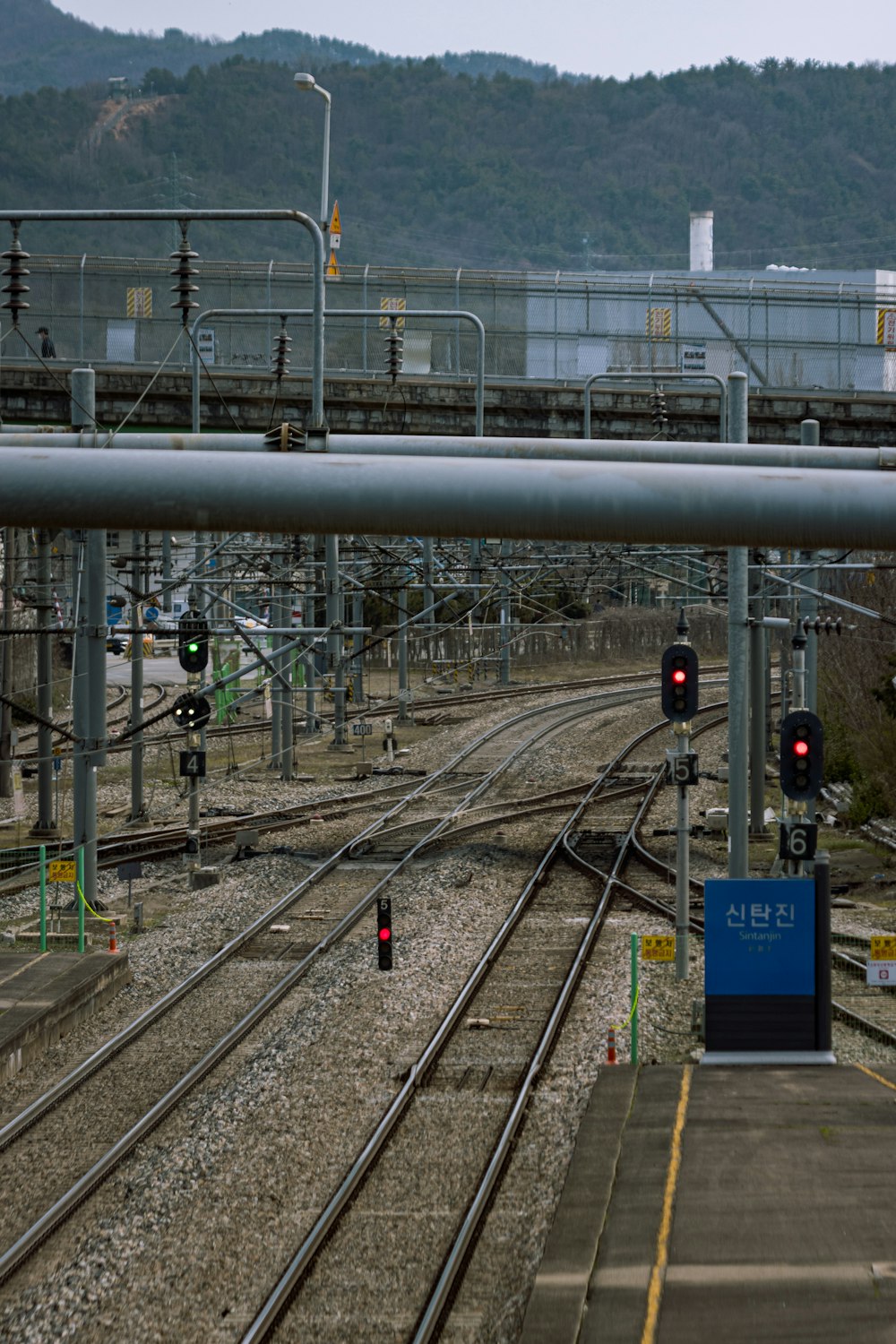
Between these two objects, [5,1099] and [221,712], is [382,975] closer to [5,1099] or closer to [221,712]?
[5,1099]

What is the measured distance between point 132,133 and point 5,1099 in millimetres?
152521

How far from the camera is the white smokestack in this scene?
79.1m

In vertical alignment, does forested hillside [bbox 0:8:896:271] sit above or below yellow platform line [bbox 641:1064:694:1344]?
above

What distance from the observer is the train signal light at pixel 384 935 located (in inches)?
586

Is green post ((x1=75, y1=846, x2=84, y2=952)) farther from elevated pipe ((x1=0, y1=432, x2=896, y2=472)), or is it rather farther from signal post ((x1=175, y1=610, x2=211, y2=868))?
elevated pipe ((x1=0, y1=432, x2=896, y2=472))

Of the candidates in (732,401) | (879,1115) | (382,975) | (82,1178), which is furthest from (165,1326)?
(732,401)

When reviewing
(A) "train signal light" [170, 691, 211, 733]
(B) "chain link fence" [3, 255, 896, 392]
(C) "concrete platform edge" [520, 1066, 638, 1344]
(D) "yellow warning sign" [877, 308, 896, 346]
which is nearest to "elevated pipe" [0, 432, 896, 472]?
(C) "concrete platform edge" [520, 1066, 638, 1344]

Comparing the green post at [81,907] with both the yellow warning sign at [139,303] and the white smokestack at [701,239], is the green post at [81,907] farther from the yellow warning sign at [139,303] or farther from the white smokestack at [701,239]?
the white smokestack at [701,239]

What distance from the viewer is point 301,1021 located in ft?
43.8

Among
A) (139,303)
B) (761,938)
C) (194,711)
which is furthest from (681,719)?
(139,303)

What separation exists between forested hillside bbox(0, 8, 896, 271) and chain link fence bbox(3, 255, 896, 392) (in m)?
107

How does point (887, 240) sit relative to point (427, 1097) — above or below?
above

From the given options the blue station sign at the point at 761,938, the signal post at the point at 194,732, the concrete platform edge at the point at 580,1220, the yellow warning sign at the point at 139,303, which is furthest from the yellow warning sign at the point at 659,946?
the yellow warning sign at the point at 139,303

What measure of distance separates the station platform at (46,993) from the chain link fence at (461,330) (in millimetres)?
9990
